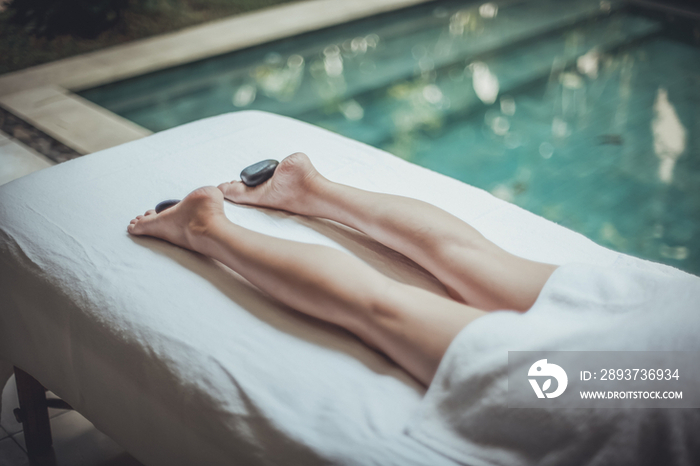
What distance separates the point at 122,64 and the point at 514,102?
2562 mm

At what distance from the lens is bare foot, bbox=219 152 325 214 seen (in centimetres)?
118

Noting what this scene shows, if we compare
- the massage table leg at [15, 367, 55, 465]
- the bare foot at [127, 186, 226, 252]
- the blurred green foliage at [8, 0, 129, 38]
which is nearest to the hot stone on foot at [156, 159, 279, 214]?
the bare foot at [127, 186, 226, 252]

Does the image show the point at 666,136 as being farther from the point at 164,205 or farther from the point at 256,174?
the point at 164,205

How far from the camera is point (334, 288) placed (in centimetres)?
88

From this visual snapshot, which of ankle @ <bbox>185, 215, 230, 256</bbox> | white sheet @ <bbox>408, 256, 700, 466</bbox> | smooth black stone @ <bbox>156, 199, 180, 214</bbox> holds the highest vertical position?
smooth black stone @ <bbox>156, 199, 180, 214</bbox>

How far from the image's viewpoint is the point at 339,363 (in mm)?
831

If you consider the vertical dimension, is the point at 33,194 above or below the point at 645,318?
above

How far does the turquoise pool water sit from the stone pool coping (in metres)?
0.11

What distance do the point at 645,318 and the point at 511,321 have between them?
0.18 meters

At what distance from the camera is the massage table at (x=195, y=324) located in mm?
765

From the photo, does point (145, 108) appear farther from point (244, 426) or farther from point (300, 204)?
point (244, 426)

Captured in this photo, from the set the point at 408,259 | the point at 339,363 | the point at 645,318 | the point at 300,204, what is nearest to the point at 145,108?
the point at 300,204

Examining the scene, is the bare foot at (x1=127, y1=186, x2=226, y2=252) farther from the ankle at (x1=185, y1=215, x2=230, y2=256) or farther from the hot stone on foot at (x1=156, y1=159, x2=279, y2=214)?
the hot stone on foot at (x1=156, y1=159, x2=279, y2=214)

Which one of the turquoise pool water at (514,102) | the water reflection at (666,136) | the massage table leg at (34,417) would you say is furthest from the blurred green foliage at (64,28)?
the water reflection at (666,136)
